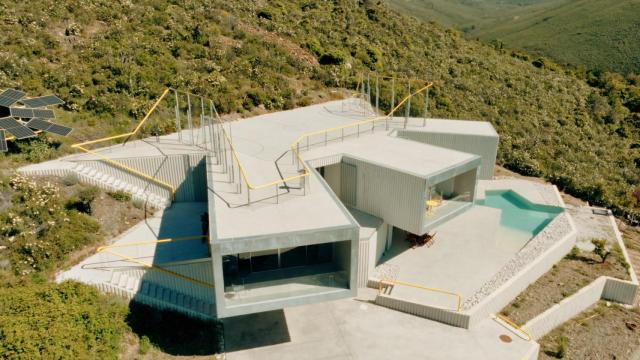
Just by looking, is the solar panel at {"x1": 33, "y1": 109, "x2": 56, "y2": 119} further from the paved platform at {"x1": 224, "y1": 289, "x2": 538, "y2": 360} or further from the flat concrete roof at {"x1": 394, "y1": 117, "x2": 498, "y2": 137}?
the flat concrete roof at {"x1": 394, "y1": 117, "x2": 498, "y2": 137}

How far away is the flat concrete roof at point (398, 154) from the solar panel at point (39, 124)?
1398 cm

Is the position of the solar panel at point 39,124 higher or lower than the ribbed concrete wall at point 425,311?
higher

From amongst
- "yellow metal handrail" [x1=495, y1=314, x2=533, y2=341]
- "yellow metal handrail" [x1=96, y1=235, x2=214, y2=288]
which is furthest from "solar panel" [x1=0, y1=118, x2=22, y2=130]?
"yellow metal handrail" [x1=495, y1=314, x2=533, y2=341]

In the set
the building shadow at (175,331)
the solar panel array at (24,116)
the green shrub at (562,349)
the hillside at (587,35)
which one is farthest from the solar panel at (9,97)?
the hillside at (587,35)

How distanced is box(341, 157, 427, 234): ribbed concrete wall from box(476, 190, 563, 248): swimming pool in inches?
279

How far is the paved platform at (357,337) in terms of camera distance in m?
16.6

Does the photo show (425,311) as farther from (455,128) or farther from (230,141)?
(455,128)

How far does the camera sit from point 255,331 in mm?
17781

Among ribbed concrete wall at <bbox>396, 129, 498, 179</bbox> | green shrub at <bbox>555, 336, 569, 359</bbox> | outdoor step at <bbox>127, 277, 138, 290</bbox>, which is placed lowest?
green shrub at <bbox>555, 336, 569, 359</bbox>

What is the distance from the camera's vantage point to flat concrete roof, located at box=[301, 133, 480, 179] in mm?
20984

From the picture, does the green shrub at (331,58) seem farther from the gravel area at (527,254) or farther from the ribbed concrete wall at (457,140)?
the gravel area at (527,254)

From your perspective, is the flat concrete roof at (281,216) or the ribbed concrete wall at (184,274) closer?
the flat concrete roof at (281,216)

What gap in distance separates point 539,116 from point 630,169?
1007 cm

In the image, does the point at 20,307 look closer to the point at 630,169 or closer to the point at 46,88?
the point at 46,88
